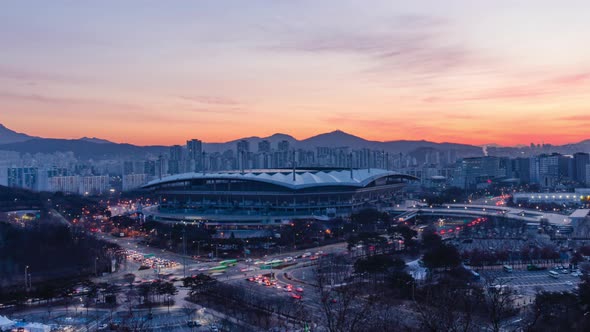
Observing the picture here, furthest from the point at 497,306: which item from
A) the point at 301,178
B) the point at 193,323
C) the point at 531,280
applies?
the point at 301,178

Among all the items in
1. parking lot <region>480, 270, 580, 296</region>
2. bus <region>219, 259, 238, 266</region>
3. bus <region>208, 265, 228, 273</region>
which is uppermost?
parking lot <region>480, 270, 580, 296</region>

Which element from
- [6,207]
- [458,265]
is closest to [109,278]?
[458,265]

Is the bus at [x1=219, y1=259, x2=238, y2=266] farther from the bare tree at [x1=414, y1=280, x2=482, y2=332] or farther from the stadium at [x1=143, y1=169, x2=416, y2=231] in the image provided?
the bare tree at [x1=414, y1=280, x2=482, y2=332]

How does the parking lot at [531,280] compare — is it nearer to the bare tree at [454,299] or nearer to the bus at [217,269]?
the bare tree at [454,299]

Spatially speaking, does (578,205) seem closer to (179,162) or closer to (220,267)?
(220,267)

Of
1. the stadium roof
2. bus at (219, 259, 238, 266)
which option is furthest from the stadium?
bus at (219, 259, 238, 266)

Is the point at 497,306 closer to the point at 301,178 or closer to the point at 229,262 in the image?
the point at 229,262

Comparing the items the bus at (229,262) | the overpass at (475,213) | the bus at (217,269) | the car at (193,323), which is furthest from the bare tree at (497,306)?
the overpass at (475,213)
